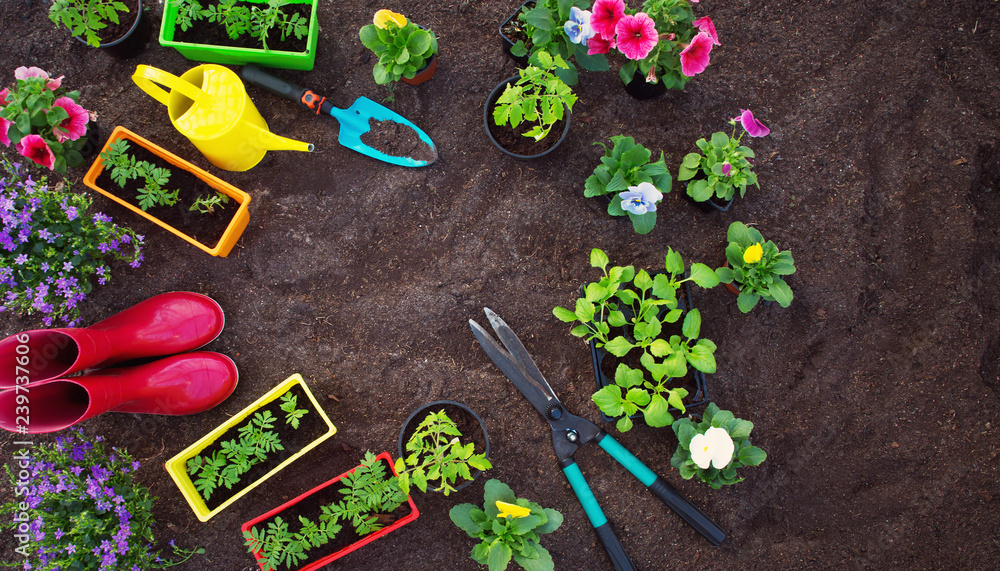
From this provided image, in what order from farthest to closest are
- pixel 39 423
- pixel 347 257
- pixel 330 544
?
pixel 347 257 < pixel 330 544 < pixel 39 423

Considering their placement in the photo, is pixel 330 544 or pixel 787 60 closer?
pixel 330 544

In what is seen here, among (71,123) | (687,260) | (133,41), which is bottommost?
(71,123)

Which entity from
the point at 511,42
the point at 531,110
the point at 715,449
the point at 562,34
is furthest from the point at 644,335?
the point at 511,42

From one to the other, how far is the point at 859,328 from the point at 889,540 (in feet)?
2.95

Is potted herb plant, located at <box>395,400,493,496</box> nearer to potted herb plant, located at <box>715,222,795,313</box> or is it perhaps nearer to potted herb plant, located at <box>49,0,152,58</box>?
potted herb plant, located at <box>715,222,795,313</box>

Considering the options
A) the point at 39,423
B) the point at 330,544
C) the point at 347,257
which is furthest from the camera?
the point at 347,257

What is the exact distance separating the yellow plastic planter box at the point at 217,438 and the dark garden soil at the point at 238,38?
1357 mm

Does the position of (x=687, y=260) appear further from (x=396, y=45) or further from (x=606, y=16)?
(x=396, y=45)

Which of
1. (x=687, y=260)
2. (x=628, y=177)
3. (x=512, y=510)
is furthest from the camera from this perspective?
(x=687, y=260)

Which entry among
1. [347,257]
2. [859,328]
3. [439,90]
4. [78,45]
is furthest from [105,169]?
[859,328]

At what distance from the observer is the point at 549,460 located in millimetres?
2371

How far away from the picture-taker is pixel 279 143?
2359mm

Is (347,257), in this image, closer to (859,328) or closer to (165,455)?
(165,455)

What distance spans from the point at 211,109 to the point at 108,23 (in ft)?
2.35
